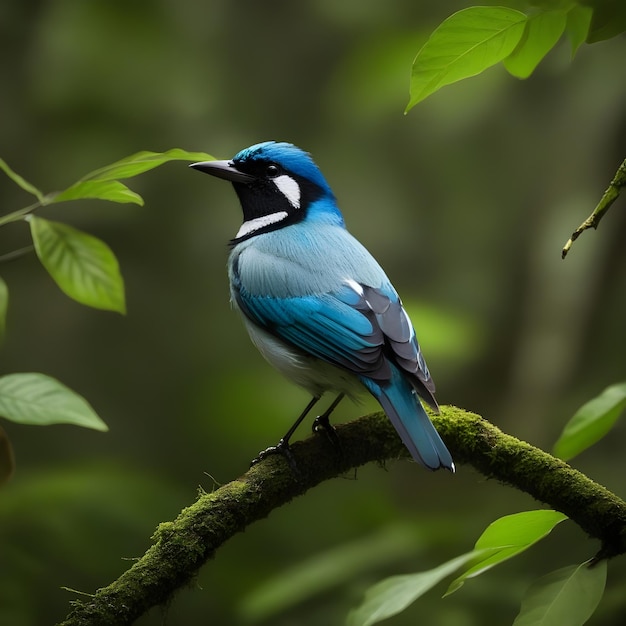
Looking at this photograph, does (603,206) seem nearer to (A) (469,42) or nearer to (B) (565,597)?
(A) (469,42)

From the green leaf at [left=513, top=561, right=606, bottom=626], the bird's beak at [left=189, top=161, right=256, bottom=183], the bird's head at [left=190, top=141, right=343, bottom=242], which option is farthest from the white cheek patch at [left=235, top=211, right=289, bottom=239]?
the green leaf at [left=513, top=561, right=606, bottom=626]

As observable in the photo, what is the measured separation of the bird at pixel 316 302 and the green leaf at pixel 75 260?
0.70 meters

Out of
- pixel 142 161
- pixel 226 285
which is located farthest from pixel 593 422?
pixel 226 285

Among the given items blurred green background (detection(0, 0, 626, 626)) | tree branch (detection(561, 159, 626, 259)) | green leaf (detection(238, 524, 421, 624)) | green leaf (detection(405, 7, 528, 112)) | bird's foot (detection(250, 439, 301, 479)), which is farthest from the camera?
blurred green background (detection(0, 0, 626, 626))

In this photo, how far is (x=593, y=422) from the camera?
131 centimetres

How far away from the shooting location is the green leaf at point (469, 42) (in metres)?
1.15

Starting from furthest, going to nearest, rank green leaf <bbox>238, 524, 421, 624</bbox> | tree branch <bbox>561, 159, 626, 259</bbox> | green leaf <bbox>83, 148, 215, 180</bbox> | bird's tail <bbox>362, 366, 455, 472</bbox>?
green leaf <bbox>238, 524, 421, 624</bbox>, bird's tail <bbox>362, 366, 455, 472</bbox>, green leaf <bbox>83, 148, 215, 180</bbox>, tree branch <bbox>561, 159, 626, 259</bbox>

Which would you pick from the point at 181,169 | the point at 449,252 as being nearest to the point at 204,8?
the point at 181,169

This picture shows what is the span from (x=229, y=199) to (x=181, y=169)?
31cm

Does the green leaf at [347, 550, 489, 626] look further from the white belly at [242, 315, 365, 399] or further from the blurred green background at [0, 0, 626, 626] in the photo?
the blurred green background at [0, 0, 626, 626]

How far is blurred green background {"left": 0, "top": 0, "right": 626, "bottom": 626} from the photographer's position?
9.97ft

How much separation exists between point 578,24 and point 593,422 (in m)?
0.59

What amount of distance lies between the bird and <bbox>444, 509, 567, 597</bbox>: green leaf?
1.99 ft

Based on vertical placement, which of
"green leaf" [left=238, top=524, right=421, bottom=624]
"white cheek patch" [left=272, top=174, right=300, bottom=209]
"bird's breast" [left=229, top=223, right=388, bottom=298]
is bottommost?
"green leaf" [left=238, top=524, right=421, bottom=624]
